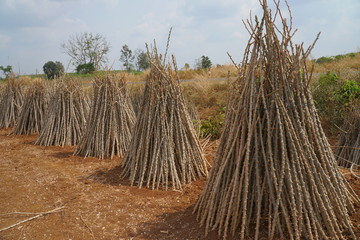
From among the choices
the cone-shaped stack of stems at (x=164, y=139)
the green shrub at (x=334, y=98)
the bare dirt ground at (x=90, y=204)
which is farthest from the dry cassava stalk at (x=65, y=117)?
the green shrub at (x=334, y=98)

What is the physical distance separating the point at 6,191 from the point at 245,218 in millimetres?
3275

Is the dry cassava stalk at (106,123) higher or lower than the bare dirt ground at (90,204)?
higher

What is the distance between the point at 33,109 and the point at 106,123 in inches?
156

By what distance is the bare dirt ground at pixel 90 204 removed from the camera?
115 inches

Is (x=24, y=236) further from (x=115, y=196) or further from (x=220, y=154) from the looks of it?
(x=220, y=154)

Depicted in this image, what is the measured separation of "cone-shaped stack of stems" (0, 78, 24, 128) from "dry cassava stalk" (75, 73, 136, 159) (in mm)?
5731

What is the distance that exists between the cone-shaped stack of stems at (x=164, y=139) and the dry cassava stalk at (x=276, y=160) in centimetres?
150

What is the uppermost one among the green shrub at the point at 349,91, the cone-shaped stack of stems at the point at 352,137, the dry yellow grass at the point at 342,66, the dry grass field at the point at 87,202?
the dry yellow grass at the point at 342,66

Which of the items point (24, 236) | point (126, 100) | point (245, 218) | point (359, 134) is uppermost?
point (126, 100)

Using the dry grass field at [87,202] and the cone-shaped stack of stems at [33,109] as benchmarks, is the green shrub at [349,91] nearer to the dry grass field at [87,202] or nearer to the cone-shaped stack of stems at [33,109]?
the dry grass field at [87,202]

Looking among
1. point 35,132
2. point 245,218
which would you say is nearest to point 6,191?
point 245,218

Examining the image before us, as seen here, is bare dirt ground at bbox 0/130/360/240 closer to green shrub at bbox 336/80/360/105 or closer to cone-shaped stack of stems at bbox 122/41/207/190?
cone-shaped stack of stems at bbox 122/41/207/190

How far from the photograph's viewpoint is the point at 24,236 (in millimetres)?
2918

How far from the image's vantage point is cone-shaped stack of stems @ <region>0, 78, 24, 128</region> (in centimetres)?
1015
